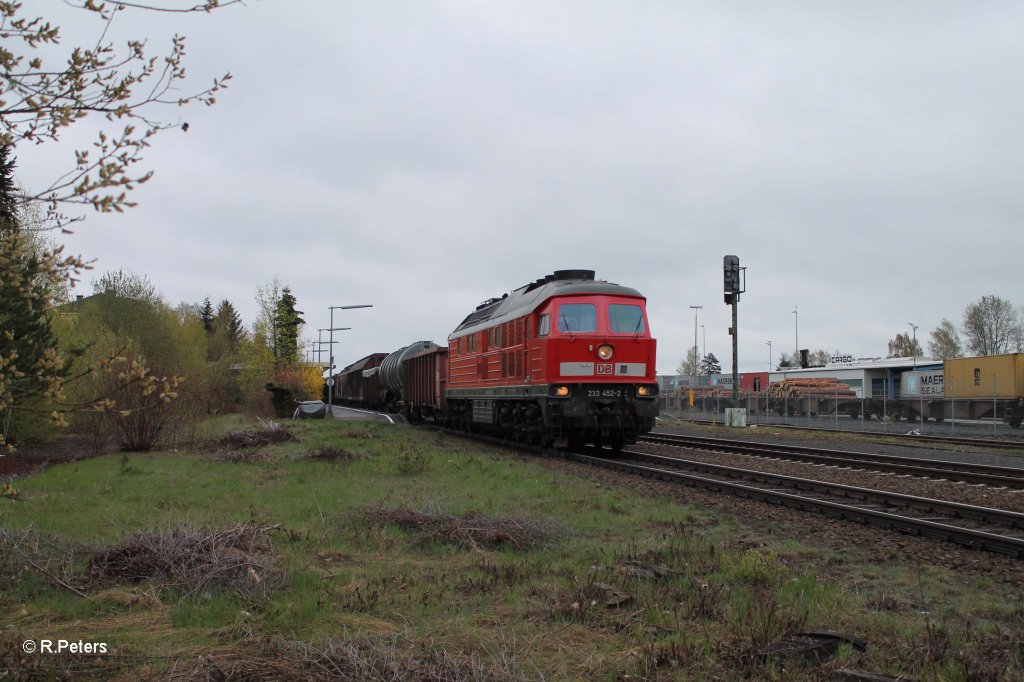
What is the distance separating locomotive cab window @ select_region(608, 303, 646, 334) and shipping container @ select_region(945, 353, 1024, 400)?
24.3m

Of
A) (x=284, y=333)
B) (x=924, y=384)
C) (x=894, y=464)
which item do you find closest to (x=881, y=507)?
(x=894, y=464)

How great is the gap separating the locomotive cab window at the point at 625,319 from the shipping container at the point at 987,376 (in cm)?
2432

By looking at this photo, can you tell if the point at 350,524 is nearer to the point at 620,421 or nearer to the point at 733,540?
the point at 733,540

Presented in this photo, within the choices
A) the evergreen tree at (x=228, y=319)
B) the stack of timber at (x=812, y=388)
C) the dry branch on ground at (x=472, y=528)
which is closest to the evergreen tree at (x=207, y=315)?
the evergreen tree at (x=228, y=319)

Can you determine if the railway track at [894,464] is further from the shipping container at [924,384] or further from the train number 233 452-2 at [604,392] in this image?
the shipping container at [924,384]

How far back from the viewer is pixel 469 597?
5793 mm

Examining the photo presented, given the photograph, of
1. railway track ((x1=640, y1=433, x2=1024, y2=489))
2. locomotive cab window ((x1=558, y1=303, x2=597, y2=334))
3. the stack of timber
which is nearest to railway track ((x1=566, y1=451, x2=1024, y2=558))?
railway track ((x1=640, y1=433, x2=1024, y2=489))

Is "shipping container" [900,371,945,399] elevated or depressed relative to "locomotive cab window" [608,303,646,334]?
depressed

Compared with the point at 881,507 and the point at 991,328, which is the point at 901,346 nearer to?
the point at 991,328

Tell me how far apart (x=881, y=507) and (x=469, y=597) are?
6.67 m

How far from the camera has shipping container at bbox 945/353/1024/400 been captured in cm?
3650

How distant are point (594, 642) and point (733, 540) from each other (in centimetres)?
370

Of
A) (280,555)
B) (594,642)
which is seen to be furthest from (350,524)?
(594,642)

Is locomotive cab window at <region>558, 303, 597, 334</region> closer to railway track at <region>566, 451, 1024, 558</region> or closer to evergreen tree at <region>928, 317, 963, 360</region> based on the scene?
railway track at <region>566, 451, 1024, 558</region>
